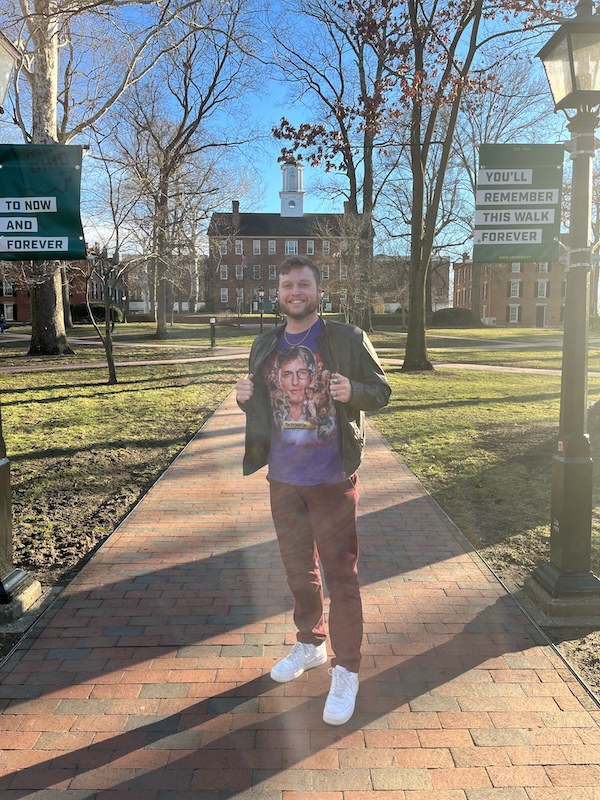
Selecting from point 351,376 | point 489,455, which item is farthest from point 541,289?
point 351,376

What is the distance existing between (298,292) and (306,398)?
0.45 m

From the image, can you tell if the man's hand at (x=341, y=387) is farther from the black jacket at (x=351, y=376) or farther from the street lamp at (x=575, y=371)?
the street lamp at (x=575, y=371)

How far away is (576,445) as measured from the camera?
11.8ft

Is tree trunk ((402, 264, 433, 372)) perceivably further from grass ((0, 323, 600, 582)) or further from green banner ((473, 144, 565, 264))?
green banner ((473, 144, 565, 264))

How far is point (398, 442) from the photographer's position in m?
8.21

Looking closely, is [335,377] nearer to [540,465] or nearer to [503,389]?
[540,465]

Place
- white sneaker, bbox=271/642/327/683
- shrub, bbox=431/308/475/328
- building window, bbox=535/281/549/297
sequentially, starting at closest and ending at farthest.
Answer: white sneaker, bbox=271/642/327/683 → shrub, bbox=431/308/475/328 → building window, bbox=535/281/549/297

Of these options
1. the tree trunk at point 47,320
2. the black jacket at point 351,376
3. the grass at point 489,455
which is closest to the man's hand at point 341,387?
the black jacket at point 351,376

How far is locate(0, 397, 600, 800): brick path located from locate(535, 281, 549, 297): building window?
5904 centimetres

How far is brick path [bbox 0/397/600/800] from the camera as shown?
7.39ft

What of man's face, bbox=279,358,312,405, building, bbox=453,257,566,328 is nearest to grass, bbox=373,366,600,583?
man's face, bbox=279,358,312,405

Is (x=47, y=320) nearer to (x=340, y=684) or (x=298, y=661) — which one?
(x=298, y=661)

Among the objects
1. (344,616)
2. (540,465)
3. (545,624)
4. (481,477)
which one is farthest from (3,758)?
(540,465)

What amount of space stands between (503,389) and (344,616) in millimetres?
11658
